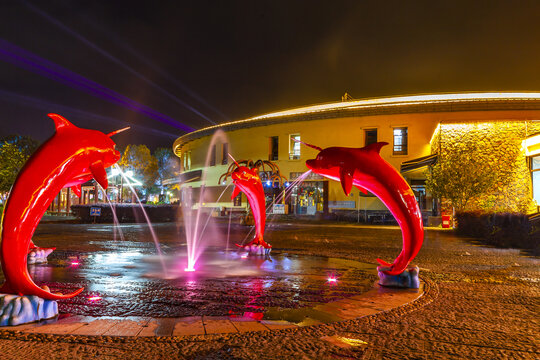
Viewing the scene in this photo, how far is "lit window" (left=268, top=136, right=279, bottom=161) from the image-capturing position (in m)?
35.5

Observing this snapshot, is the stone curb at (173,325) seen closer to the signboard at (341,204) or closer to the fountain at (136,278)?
the fountain at (136,278)

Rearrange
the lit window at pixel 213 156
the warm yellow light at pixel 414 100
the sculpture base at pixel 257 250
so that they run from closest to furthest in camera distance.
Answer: the sculpture base at pixel 257 250 < the warm yellow light at pixel 414 100 < the lit window at pixel 213 156

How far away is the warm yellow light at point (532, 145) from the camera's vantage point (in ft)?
70.9

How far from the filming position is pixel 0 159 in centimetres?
3073

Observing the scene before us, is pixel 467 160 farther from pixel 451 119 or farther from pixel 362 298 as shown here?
pixel 362 298

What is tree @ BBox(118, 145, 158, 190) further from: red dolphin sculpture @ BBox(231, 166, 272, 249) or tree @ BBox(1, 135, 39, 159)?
red dolphin sculpture @ BBox(231, 166, 272, 249)

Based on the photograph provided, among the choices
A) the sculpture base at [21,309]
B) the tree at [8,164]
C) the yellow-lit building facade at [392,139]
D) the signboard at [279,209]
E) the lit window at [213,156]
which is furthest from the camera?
the lit window at [213,156]

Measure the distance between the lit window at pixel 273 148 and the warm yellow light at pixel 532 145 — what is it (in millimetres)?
19600

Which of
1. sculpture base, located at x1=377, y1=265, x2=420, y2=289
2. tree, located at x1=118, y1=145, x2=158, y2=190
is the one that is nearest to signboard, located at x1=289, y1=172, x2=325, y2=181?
sculpture base, located at x1=377, y1=265, x2=420, y2=289

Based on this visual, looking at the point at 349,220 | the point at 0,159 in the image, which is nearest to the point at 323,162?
the point at 349,220

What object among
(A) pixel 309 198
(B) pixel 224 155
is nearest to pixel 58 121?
(A) pixel 309 198

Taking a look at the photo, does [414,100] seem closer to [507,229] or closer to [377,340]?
[507,229]

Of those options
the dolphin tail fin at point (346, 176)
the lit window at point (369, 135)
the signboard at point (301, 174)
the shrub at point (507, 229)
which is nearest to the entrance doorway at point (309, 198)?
the signboard at point (301, 174)

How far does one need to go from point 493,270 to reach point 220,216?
2964 cm
